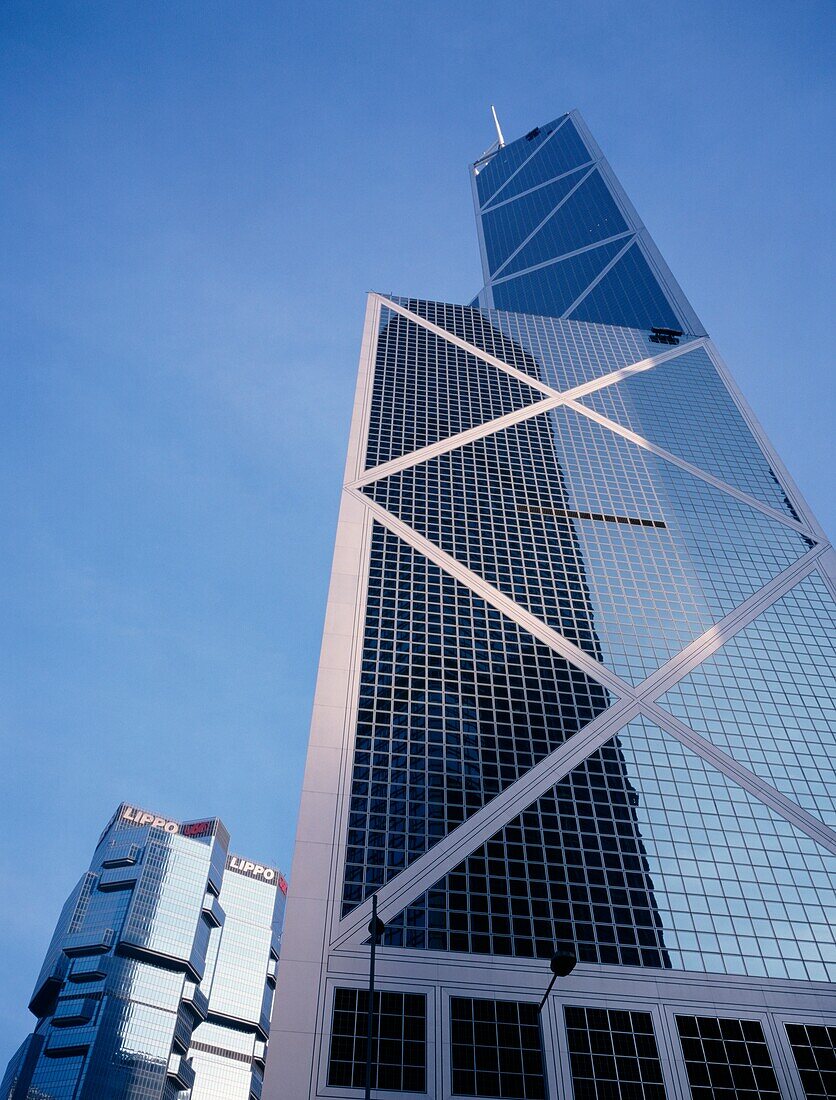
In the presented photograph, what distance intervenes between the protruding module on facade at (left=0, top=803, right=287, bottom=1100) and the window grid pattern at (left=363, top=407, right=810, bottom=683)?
91.4m

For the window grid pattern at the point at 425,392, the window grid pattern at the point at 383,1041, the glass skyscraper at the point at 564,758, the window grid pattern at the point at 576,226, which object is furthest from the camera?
the window grid pattern at the point at 576,226

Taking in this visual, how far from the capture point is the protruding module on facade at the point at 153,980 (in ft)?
368

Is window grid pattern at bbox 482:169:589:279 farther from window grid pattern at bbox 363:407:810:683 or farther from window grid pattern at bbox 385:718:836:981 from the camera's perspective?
window grid pattern at bbox 385:718:836:981

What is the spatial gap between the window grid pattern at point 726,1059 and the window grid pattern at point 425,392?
110 feet

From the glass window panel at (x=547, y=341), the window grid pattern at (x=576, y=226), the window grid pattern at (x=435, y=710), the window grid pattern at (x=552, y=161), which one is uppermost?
the window grid pattern at (x=552, y=161)

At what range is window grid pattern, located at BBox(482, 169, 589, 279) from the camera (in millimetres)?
119812

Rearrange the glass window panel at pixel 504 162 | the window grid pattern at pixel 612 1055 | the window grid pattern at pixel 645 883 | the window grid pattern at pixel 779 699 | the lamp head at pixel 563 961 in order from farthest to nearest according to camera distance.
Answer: the glass window panel at pixel 504 162
the window grid pattern at pixel 779 699
the window grid pattern at pixel 645 883
the window grid pattern at pixel 612 1055
the lamp head at pixel 563 961

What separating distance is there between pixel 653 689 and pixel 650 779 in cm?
511

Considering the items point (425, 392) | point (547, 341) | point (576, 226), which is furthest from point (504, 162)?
point (425, 392)

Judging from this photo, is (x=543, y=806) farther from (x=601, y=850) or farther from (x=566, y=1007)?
(x=566, y=1007)

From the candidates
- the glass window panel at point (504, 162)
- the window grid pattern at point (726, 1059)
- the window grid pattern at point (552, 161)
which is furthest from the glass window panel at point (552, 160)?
the window grid pattern at point (726, 1059)

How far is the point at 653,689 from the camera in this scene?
43.3 meters

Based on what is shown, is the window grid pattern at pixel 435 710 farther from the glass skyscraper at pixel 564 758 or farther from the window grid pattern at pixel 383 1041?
the window grid pattern at pixel 383 1041

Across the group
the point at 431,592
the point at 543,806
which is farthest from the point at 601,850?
the point at 431,592
